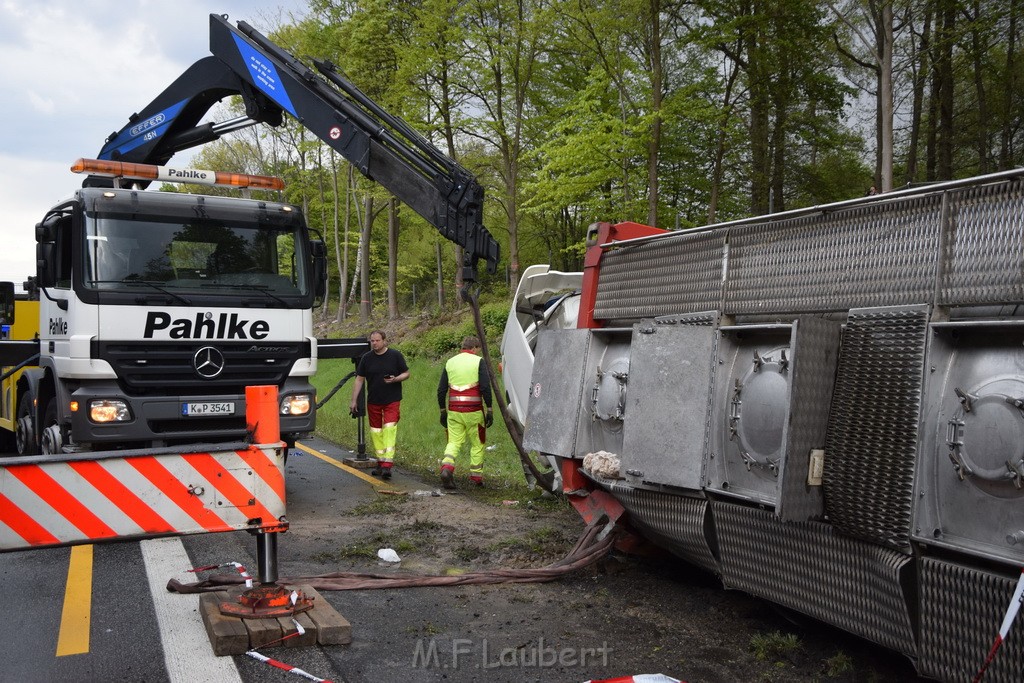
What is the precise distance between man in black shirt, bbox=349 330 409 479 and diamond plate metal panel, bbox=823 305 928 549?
6.70m

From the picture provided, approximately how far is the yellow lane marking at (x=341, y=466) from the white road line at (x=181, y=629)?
3.41 meters

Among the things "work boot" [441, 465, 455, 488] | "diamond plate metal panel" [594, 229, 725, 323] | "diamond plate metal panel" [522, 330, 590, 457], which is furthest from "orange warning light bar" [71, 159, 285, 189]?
"diamond plate metal panel" [594, 229, 725, 323]

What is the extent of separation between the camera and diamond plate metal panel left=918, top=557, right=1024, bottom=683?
11.1ft

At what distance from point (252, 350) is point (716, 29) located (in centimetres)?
1245

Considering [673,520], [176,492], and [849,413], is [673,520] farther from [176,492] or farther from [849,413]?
[176,492]

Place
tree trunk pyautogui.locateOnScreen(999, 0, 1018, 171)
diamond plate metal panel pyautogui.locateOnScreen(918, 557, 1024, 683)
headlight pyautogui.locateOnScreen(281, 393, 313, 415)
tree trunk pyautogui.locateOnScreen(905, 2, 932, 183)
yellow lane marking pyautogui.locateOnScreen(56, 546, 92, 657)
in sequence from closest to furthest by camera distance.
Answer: diamond plate metal panel pyautogui.locateOnScreen(918, 557, 1024, 683) → yellow lane marking pyautogui.locateOnScreen(56, 546, 92, 657) → headlight pyautogui.locateOnScreen(281, 393, 313, 415) → tree trunk pyautogui.locateOnScreen(905, 2, 932, 183) → tree trunk pyautogui.locateOnScreen(999, 0, 1018, 171)

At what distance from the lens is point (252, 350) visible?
8188 millimetres

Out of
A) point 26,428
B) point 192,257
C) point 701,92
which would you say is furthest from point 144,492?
point 701,92

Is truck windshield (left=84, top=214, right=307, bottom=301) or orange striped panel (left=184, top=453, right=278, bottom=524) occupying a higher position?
truck windshield (left=84, top=214, right=307, bottom=301)

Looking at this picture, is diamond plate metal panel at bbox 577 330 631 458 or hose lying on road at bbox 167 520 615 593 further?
diamond plate metal panel at bbox 577 330 631 458

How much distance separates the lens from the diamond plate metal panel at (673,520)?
5.08m

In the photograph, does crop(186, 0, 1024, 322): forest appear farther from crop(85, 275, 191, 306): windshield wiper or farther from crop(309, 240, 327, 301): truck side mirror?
Result: crop(85, 275, 191, 306): windshield wiper

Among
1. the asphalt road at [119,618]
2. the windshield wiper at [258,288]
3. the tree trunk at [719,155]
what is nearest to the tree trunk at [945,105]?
the tree trunk at [719,155]

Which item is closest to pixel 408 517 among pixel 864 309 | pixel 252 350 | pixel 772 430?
pixel 252 350
